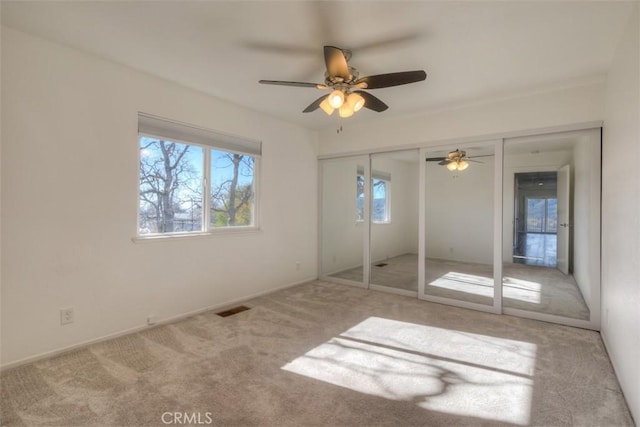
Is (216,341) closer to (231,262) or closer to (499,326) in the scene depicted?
(231,262)

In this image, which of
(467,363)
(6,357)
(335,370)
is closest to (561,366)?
(467,363)

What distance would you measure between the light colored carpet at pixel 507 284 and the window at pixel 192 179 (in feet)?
7.68

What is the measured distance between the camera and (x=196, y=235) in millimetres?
3408

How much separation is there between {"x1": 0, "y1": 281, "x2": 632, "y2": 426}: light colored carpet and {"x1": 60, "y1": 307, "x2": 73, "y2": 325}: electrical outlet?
0.25m

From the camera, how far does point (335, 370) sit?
2.28 m

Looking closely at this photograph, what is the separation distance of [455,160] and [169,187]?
134 inches

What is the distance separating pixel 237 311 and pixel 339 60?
2.81m

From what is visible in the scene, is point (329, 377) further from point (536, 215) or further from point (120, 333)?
point (536, 215)

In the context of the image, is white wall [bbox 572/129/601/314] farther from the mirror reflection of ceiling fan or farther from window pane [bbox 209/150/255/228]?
window pane [bbox 209/150/255/228]

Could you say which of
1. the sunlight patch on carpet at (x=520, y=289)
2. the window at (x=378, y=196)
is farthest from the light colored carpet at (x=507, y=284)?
the window at (x=378, y=196)

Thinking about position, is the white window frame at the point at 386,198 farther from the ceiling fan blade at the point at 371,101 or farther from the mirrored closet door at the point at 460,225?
the ceiling fan blade at the point at 371,101

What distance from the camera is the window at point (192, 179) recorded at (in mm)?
3051

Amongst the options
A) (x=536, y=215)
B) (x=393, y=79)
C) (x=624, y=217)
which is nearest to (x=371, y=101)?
(x=393, y=79)

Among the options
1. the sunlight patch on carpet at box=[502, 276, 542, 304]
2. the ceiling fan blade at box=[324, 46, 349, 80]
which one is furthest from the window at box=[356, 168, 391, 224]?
the ceiling fan blade at box=[324, 46, 349, 80]
